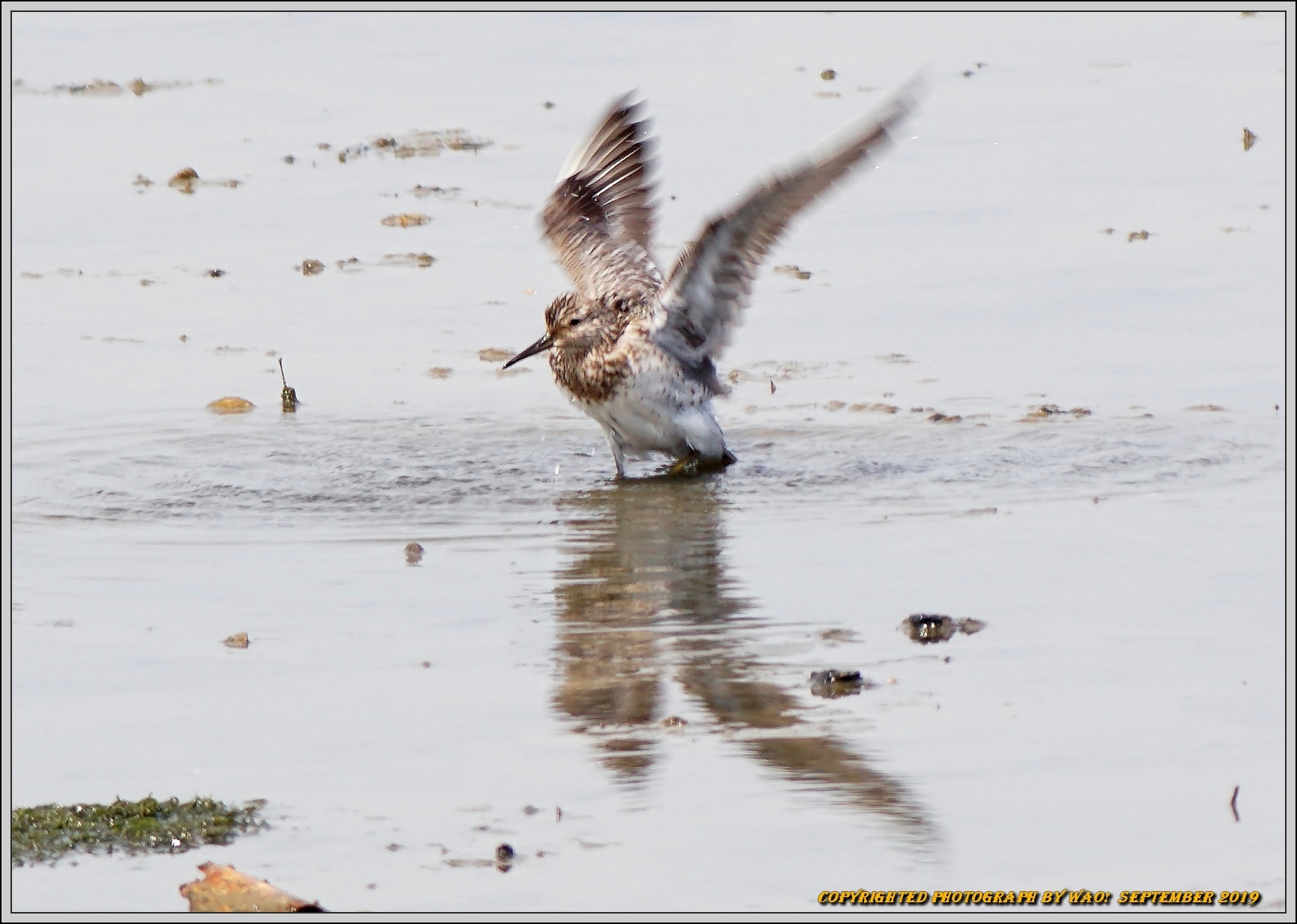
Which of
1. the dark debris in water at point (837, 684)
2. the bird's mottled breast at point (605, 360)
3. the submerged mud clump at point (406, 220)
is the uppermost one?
the submerged mud clump at point (406, 220)

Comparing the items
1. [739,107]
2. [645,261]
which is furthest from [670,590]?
[739,107]

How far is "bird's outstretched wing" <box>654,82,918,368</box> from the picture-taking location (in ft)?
24.5

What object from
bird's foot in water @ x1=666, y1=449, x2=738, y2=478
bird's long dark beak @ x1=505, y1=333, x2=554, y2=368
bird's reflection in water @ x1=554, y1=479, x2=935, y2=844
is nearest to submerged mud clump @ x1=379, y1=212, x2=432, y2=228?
bird's long dark beak @ x1=505, y1=333, x2=554, y2=368

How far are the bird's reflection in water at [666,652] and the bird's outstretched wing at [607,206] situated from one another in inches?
69.4

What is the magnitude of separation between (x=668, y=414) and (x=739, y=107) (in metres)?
5.77

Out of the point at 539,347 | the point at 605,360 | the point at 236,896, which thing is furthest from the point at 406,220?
the point at 236,896

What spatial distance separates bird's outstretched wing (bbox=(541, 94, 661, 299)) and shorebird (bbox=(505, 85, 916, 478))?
0.06 feet

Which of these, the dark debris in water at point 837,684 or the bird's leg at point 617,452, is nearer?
the dark debris in water at point 837,684

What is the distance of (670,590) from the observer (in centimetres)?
686

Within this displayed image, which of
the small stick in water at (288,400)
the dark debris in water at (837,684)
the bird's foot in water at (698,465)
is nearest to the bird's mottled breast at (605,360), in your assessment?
the bird's foot in water at (698,465)

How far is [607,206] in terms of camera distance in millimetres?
10234

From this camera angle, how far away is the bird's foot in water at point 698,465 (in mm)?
8750

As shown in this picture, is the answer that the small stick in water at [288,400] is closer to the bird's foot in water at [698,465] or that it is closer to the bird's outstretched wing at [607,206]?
the bird's outstretched wing at [607,206]

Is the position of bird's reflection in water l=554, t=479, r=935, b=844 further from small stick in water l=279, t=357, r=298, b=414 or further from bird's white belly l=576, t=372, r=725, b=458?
small stick in water l=279, t=357, r=298, b=414
